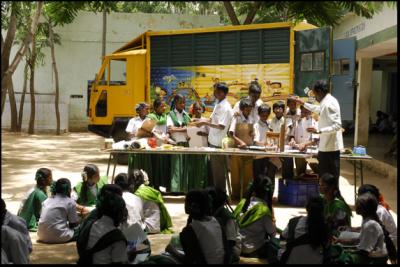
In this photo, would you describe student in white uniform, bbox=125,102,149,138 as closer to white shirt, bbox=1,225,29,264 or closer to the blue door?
the blue door

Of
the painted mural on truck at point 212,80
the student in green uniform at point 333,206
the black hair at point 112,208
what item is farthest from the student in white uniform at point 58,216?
the painted mural on truck at point 212,80

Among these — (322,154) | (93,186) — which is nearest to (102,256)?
(93,186)

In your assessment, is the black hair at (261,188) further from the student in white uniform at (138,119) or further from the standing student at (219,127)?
the student in white uniform at (138,119)

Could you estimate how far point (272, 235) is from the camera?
475cm

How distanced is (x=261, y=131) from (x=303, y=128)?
2.39 feet

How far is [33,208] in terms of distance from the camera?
5.71 metres

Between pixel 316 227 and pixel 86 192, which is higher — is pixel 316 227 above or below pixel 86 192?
above

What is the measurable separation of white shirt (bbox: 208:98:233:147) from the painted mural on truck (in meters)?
2.85

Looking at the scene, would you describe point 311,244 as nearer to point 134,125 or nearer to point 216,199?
point 216,199

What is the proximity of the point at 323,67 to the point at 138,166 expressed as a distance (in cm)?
392

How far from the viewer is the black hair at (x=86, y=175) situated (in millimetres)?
5820

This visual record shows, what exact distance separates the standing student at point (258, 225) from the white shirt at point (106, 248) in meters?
1.40

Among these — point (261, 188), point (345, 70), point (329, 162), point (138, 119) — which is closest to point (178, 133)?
point (138, 119)

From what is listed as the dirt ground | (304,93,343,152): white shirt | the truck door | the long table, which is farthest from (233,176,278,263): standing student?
the truck door
